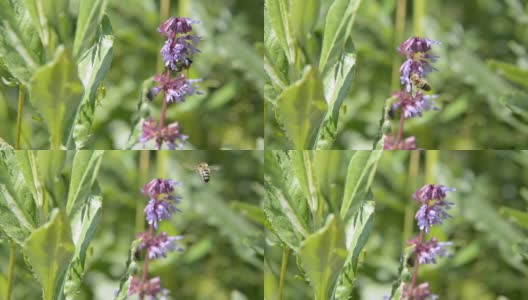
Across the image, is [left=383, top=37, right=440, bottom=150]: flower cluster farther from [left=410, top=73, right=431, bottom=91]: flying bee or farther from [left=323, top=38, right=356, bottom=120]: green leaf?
[left=323, top=38, right=356, bottom=120]: green leaf

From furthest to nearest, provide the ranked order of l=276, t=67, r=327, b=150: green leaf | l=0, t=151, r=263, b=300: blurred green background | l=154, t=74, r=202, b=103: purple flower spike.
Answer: l=0, t=151, r=263, b=300: blurred green background < l=154, t=74, r=202, b=103: purple flower spike < l=276, t=67, r=327, b=150: green leaf

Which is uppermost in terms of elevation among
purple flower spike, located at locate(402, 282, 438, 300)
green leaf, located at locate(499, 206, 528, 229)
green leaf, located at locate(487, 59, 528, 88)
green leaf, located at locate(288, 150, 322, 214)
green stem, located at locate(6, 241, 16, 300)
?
green leaf, located at locate(487, 59, 528, 88)

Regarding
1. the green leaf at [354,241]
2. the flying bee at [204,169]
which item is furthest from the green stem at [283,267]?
the flying bee at [204,169]

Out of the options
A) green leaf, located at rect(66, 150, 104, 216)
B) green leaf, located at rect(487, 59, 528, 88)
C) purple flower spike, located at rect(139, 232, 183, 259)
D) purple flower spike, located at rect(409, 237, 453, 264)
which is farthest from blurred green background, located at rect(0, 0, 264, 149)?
green leaf, located at rect(487, 59, 528, 88)

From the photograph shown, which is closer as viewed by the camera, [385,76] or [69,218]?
[69,218]

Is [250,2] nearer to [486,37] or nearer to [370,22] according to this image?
[370,22]

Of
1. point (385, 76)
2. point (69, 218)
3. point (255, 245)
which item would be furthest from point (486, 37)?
point (69, 218)

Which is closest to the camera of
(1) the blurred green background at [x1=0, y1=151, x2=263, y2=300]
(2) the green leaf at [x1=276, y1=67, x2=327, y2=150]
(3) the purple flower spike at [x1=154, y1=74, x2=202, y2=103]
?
(2) the green leaf at [x1=276, y1=67, x2=327, y2=150]
